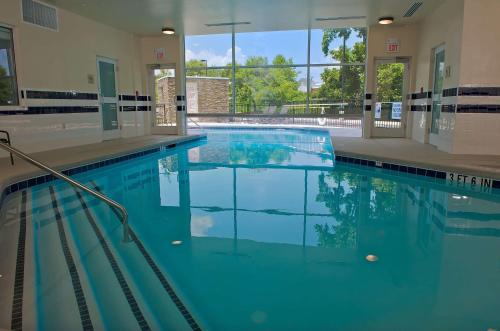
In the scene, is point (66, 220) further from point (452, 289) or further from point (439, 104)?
point (439, 104)

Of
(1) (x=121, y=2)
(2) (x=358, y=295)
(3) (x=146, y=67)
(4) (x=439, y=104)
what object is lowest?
(2) (x=358, y=295)

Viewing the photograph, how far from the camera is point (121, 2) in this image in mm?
6000

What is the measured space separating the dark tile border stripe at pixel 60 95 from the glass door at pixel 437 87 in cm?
635

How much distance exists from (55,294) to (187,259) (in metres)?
0.74

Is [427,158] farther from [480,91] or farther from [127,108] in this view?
[127,108]

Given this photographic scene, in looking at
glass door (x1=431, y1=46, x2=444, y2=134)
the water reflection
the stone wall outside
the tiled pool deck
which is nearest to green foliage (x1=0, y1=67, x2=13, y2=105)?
the tiled pool deck

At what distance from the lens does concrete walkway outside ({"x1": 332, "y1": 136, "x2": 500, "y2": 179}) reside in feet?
14.1

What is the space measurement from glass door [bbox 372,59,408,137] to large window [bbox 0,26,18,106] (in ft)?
22.2

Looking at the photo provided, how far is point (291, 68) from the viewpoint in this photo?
11305mm

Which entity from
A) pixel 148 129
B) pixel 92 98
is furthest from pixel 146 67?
pixel 92 98

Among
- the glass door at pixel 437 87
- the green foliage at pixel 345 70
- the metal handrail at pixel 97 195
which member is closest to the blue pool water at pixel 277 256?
the metal handrail at pixel 97 195

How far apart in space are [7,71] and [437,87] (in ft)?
22.8

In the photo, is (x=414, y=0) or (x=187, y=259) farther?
(x=414, y=0)

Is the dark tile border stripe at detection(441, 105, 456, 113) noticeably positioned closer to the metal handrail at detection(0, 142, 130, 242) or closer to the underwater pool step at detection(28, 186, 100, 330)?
the metal handrail at detection(0, 142, 130, 242)
